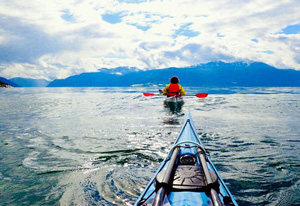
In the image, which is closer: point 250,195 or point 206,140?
point 250,195

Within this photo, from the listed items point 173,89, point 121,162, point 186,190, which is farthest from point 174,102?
point 186,190

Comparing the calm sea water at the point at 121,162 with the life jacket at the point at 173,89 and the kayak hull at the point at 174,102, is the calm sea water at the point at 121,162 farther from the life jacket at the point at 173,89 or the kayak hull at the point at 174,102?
the life jacket at the point at 173,89

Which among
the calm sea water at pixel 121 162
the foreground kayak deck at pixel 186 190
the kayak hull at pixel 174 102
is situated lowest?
the calm sea water at pixel 121 162

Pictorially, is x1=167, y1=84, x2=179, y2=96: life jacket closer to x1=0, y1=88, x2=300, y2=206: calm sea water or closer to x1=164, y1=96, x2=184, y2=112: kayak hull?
x1=164, y1=96, x2=184, y2=112: kayak hull

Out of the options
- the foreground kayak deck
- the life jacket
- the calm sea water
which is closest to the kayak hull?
the life jacket

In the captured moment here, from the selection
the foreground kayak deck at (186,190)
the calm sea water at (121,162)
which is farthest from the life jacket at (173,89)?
the foreground kayak deck at (186,190)

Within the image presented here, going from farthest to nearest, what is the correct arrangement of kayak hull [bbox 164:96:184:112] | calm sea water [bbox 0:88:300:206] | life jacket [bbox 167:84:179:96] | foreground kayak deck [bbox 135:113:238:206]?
1. life jacket [bbox 167:84:179:96]
2. kayak hull [bbox 164:96:184:112]
3. calm sea water [bbox 0:88:300:206]
4. foreground kayak deck [bbox 135:113:238:206]

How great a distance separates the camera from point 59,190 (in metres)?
4.58

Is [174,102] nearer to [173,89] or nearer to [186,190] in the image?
[173,89]

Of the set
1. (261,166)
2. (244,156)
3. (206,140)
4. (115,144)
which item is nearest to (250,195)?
(261,166)

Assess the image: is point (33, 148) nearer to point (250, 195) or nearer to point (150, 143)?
point (150, 143)

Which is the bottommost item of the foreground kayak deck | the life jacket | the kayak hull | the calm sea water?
the calm sea water

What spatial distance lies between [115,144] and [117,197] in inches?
147

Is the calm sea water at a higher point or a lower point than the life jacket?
lower
